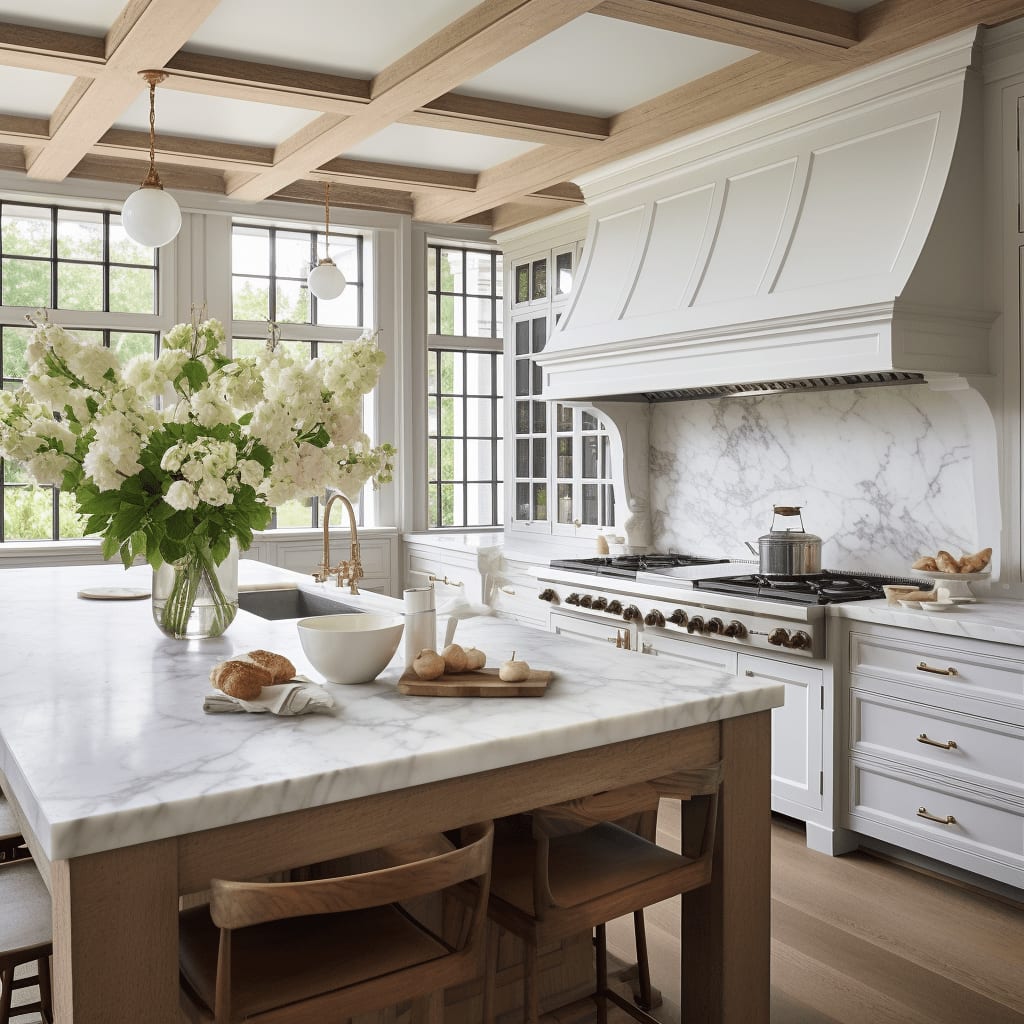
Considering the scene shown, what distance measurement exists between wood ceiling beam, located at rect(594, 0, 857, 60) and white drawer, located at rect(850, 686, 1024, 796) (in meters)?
2.23

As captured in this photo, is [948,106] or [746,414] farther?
[746,414]

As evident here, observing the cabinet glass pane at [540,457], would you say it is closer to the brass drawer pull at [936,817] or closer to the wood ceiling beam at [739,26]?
the wood ceiling beam at [739,26]

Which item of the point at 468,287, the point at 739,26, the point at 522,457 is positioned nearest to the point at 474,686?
the point at 739,26

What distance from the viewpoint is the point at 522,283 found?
639 cm

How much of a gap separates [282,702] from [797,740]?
2519 millimetres

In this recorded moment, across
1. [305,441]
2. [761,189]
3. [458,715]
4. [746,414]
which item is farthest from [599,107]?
[458,715]

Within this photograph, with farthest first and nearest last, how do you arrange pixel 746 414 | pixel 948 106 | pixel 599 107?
1. pixel 746 414
2. pixel 599 107
3. pixel 948 106

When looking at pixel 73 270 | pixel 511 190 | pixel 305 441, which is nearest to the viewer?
pixel 305 441

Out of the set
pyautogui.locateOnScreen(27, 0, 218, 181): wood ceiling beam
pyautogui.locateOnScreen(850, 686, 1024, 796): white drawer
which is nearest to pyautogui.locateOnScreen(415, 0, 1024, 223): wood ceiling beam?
pyautogui.locateOnScreen(27, 0, 218, 181): wood ceiling beam

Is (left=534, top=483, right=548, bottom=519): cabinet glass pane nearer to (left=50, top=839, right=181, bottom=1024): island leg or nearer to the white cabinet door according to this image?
the white cabinet door

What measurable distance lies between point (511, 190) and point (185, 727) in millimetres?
4365

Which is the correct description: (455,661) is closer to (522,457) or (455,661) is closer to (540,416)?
(540,416)

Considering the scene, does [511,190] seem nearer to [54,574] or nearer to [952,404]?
[952,404]

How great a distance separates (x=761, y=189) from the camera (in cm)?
416
